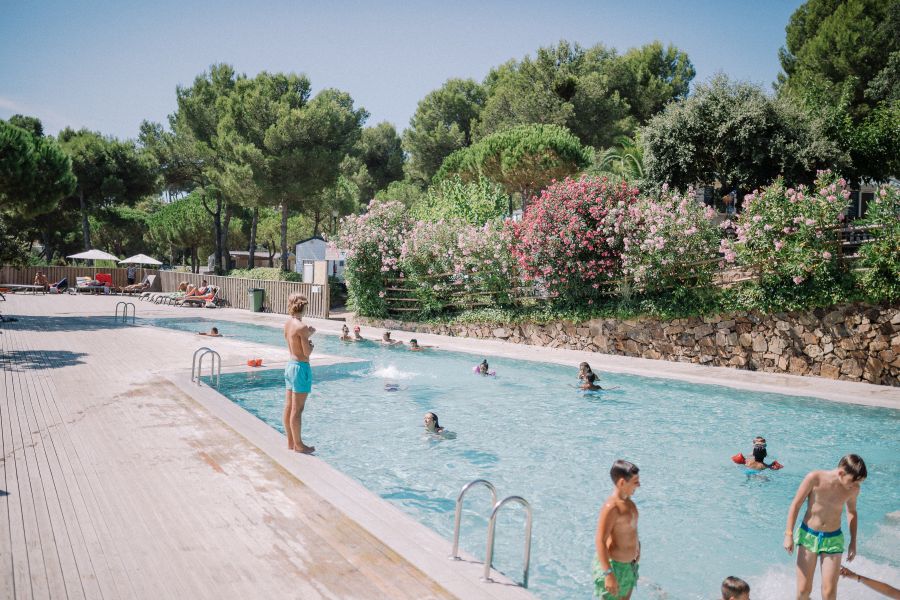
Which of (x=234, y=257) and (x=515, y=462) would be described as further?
(x=234, y=257)

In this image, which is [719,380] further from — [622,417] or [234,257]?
[234,257]

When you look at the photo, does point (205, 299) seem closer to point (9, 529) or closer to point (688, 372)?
point (688, 372)

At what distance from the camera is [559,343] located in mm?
17734

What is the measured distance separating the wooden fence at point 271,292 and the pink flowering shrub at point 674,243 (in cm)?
1373

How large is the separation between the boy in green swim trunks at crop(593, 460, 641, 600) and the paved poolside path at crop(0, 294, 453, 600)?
1.08 metres

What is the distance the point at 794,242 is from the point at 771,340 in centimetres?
234

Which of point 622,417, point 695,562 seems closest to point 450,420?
point 622,417

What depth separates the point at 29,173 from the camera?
19250 mm

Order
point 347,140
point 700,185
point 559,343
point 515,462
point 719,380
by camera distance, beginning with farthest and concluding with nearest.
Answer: point 347,140, point 700,185, point 559,343, point 719,380, point 515,462

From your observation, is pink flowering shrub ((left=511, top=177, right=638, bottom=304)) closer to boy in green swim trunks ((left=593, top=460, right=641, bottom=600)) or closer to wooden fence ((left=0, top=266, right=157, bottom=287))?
boy in green swim trunks ((left=593, top=460, right=641, bottom=600))

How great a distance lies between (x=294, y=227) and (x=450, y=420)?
4954 centimetres

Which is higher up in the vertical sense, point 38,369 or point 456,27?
point 456,27

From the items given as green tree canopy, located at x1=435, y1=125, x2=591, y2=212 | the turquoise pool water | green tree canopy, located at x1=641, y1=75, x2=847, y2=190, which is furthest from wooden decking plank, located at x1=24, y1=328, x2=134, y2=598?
green tree canopy, located at x1=435, y1=125, x2=591, y2=212

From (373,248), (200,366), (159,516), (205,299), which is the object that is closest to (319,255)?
(205,299)
